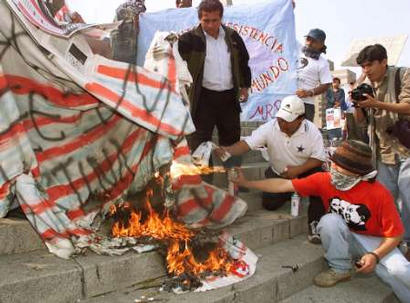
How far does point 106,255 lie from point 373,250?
237 centimetres

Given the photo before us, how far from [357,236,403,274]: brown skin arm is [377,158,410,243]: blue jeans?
98cm

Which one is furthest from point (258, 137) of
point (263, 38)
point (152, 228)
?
point (263, 38)

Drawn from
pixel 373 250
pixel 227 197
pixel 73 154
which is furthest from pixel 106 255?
pixel 373 250

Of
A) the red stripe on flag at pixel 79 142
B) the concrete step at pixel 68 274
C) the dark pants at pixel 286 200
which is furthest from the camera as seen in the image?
the dark pants at pixel 286 200

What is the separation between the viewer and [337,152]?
3676 mm

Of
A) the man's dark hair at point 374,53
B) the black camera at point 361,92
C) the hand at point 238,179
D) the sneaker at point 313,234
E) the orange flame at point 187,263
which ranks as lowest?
the sneaker at point 313,234

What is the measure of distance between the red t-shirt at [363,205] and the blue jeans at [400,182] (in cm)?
78

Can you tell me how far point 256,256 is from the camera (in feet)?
12.3

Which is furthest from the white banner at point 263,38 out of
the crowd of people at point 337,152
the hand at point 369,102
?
the hand at point 369,102

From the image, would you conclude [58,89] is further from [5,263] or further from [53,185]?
[5,263]

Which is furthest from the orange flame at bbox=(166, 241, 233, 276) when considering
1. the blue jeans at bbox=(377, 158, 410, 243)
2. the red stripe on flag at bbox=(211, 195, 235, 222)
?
the blue jeans at bbox=(377, 158, 410, 243)

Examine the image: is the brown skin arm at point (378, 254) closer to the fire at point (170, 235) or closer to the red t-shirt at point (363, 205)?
the red t-shirt at point (363, 205)

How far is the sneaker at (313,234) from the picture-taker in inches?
171

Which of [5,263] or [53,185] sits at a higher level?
[53,185]
